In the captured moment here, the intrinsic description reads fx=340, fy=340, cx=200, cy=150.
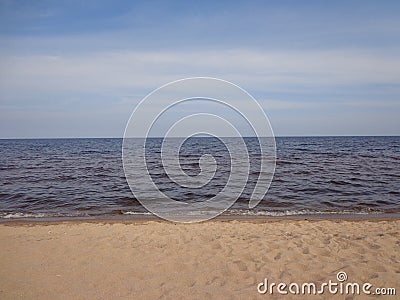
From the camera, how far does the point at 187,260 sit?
5930mm

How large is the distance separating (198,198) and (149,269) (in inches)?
350

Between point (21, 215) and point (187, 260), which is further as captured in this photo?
point (21, 215)

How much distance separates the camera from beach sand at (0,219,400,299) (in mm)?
4762

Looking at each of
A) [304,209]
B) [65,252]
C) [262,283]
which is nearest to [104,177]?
[304,209]

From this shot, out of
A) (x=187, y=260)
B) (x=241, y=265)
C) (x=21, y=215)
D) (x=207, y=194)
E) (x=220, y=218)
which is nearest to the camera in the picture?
(x=241, y=265)

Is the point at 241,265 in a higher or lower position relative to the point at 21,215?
higher

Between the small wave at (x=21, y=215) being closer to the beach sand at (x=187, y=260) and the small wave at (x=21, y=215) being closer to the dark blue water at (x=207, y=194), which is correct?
the dark blue water at (x=207, y=194)

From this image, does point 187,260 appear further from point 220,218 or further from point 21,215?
point 21,215

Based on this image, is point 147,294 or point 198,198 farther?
point 198,198

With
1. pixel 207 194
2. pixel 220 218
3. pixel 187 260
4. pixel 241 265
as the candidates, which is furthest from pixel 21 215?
pixel 241 265

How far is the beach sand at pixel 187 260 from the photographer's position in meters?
4.76

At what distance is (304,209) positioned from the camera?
470 inches

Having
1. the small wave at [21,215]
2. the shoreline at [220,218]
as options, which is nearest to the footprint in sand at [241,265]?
the shoreline at [220,218]

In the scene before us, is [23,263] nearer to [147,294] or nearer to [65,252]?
[65,252]
